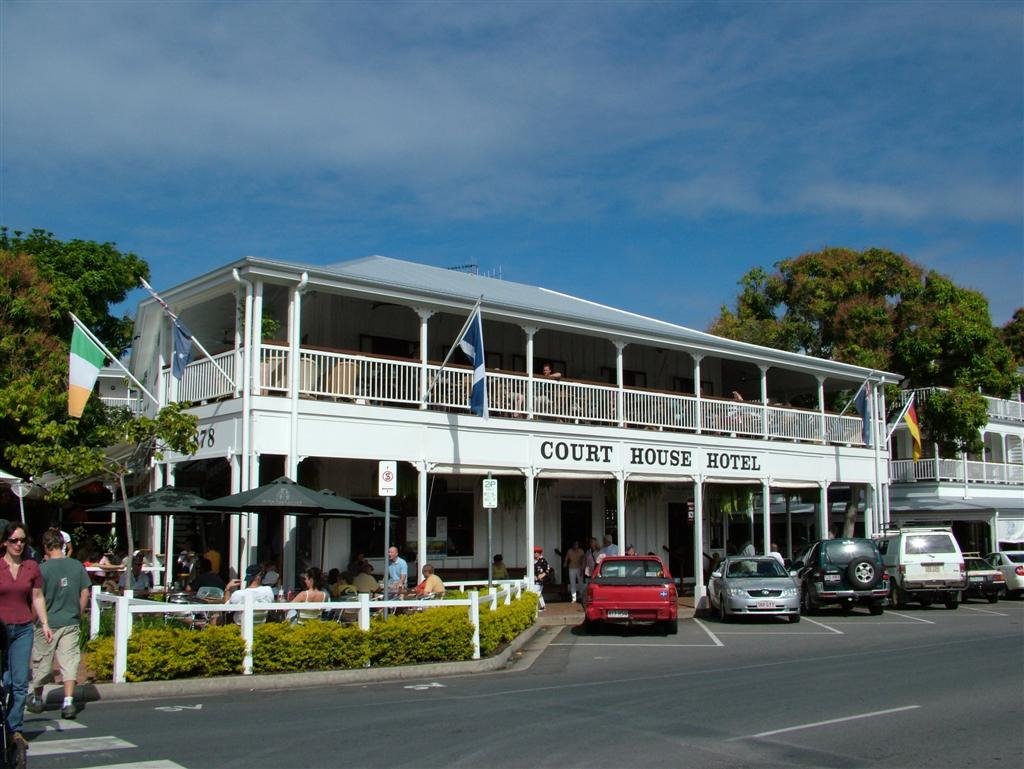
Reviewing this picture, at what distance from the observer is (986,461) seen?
46219mm

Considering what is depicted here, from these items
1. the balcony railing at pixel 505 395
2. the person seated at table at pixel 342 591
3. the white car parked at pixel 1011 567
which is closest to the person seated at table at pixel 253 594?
the person seated at table at pixel 342 591

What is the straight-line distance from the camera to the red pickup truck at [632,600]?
63.0ft

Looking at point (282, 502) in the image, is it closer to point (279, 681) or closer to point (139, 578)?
point (279, 681)

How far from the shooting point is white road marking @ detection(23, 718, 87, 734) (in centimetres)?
959

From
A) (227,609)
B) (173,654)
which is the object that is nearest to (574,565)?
(227,609)

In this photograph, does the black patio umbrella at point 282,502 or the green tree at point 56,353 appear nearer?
the black patio umbrella at point 282,502

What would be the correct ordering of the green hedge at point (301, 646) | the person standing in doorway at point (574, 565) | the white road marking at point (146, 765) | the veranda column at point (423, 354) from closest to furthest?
1. the white road marking at point (146, 765)
2. the green hedge at point (301, 646)
3. the veranda column at point (423, 354)
4. the person standing in doorway at point (574, 565)

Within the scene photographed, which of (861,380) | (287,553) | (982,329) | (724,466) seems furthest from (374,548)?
(982,329)

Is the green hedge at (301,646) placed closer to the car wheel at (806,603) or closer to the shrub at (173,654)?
the shrub at (173,654)

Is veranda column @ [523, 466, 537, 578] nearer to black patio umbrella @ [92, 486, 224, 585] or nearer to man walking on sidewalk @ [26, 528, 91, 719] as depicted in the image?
black patio umbrella @ [92, 486, 224, 585]

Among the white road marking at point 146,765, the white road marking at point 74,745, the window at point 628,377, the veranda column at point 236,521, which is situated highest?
the window at point 628,377

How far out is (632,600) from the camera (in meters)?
19.2

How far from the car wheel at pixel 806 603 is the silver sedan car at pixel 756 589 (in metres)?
1.87

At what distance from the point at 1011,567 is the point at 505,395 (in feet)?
54.6
